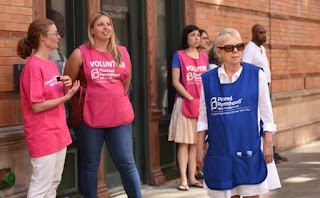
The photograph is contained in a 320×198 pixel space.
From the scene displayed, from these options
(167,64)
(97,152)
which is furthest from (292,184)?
(97,152)

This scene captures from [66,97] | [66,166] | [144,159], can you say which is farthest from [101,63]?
[144,159]

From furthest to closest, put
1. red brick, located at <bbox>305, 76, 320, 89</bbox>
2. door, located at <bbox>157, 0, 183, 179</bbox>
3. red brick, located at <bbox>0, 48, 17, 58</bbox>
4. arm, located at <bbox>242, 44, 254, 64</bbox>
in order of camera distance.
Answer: red brick, located at <bbox>305, 76, 320, 89</bbox>
arm, located at <bbox>242, 44, 254, 64</bbox>
door, located at <bbox>157, 0, 183, 179</bbox>
red brick, located at <bbox>0, 48, 17, 58</bbox>

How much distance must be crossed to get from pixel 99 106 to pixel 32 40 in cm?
87

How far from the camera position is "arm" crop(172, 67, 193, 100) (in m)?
8.20

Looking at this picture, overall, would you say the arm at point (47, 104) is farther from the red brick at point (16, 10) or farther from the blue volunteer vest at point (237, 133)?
the blue volunteer vest at point (237, 133)

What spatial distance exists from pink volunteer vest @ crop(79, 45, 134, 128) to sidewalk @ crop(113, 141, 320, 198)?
6.41 feet

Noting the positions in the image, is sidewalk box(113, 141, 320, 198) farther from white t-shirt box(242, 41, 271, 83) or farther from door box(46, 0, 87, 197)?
white t-shirt box(242, 41, 271, 83)

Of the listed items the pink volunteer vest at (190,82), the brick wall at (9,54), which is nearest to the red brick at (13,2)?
the brick wall at (9,54)

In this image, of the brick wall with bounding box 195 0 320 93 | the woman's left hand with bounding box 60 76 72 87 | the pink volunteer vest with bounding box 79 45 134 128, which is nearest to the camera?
the woman's left hand with bounding box 60 76 72 87

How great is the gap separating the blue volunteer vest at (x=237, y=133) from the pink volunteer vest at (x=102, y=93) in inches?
59.1

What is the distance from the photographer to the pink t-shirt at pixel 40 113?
5.41 metres

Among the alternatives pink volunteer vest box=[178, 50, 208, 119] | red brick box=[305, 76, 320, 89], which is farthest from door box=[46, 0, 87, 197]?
red brick box=[305, 76, 320, 89]

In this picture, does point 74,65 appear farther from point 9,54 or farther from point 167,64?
point 167,64

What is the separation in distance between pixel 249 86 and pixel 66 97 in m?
1.56
